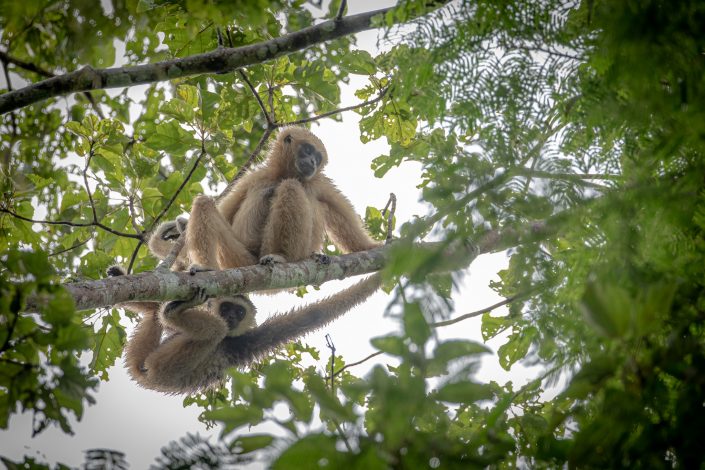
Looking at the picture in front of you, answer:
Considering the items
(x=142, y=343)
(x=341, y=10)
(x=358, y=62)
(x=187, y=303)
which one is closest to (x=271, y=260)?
(x=187, y=303)

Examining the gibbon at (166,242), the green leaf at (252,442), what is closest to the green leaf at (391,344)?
the green leaf at (252,442)

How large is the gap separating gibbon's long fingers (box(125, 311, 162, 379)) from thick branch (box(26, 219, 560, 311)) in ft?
6.73

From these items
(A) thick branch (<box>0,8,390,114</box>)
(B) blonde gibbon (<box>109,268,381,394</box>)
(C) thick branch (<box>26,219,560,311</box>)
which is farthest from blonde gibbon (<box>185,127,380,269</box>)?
(A) thick branch (<box>0,8,390,114</box>)

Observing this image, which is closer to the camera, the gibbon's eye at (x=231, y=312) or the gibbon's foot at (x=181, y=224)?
the gibbon's eye at (x=231, y=312)

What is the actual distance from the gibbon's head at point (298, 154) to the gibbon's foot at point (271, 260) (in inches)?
83.9

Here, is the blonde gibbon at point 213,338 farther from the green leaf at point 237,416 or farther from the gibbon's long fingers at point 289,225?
the green leaf at point 237,416

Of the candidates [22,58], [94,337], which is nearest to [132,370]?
[94,337]

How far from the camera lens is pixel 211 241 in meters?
6.54

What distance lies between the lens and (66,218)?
297 inches

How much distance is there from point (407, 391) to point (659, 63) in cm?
138

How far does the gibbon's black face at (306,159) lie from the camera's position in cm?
830

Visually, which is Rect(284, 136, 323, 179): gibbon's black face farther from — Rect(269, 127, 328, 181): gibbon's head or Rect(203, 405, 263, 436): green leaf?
Rect(203, 405, 263, 436): green leaf

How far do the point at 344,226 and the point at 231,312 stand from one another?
7.41ft

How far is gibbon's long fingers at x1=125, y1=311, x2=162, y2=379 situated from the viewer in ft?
22.2
